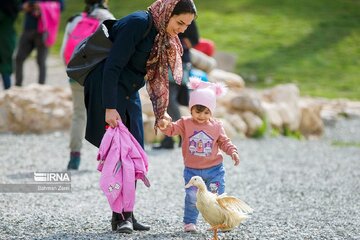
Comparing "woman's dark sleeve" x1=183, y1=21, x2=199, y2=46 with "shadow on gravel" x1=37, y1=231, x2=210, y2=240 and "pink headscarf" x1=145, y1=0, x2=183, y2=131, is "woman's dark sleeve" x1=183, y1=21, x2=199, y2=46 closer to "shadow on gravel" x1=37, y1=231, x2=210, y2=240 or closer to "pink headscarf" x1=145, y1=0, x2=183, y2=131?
"pink headscarf" x1=145, y1=0, x2=183, y2=131

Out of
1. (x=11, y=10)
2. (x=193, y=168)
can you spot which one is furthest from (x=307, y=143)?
(x=193, y=168)

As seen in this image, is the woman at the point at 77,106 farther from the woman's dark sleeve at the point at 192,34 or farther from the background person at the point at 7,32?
the background person at the point at 7,32

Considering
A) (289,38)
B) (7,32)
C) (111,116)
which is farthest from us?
(289,38)

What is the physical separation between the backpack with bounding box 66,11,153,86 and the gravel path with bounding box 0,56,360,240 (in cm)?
92

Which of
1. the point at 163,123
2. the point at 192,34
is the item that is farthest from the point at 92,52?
the point at 192,34

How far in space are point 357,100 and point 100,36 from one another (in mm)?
10095

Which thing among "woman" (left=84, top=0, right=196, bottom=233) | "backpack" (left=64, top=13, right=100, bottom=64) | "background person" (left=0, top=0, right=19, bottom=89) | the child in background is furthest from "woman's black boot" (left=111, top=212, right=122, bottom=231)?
"background person" (left=0, top=0, right=19, bottom=89)

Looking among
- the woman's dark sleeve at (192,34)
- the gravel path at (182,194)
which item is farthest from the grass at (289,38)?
the woman's dark sleeve at (192,34)

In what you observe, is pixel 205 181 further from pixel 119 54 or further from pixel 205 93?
pixel 119 54

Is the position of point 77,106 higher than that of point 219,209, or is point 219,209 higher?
point 219,209

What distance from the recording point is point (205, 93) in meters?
4.79

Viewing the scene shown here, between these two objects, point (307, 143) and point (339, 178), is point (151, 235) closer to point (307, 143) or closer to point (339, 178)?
point (339, 178)

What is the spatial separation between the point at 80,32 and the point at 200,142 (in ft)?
8.31

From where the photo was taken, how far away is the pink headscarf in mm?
4625
